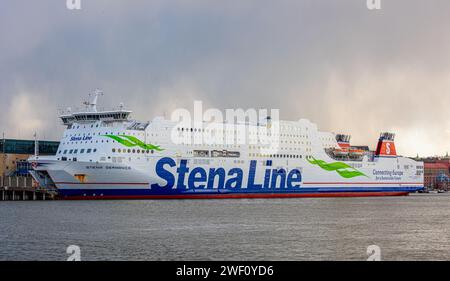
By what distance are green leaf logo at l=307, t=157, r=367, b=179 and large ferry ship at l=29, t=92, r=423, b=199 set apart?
0.09 meters

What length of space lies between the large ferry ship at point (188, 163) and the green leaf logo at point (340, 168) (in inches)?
3.5

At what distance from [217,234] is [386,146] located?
46.2 m

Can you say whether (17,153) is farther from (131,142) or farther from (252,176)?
(252,176)

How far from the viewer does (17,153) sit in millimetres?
68625

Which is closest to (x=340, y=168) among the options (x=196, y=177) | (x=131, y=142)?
(x=196, y=177)

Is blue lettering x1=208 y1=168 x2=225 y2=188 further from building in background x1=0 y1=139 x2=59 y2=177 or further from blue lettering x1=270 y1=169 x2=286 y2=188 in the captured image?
building in background x1=0 y1=139 x2=59 y2=177

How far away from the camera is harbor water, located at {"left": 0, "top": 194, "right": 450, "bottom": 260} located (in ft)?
70.3

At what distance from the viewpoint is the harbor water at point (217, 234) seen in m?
21.4

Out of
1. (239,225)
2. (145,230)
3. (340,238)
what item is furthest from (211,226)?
(340,238)

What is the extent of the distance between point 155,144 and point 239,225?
70.3 feet

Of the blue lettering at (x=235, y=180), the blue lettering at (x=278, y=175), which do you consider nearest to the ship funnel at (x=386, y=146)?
the blue lettering at (x=278, y=175)

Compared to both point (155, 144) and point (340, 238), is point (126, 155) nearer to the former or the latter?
point (155, 144)

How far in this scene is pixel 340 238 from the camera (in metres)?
25.7

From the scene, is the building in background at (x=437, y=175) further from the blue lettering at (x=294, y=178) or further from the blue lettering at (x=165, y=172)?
the blue lettering at (x=165, y=172)
